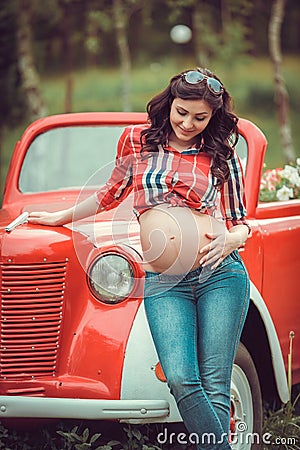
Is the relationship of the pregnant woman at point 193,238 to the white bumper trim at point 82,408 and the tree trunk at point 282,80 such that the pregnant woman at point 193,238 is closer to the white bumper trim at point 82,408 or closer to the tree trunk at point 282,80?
the white bumper trim at point 82,408

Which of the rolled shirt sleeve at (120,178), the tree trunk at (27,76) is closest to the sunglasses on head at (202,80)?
the rolled shirt sleeve at (120,178)

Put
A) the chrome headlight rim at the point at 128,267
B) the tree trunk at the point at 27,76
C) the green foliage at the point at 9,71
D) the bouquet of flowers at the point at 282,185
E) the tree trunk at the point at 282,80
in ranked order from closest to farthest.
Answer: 1. the chrome headlight rim at the point at 128,267
2. the bouquet of flowers at the point at 282,185
3. the tree trunk at the point at 282,80
4. the tree trunk at the point at 27,76
5. the green foliage at the point at 9,71

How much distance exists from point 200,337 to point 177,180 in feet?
1.88

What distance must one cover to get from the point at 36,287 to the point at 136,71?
19.9m

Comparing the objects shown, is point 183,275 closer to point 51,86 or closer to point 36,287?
point 36,287

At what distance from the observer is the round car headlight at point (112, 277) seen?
3459 millimetres

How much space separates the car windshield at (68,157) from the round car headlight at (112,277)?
57.6 inches

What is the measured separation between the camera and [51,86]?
72.6 feet

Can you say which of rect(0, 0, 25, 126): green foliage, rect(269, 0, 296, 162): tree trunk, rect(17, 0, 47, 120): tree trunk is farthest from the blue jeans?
rect(0, 0, 25, 126): green foliage

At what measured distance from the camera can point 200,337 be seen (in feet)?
10.2

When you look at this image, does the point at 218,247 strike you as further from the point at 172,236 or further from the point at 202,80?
the point at 202,80

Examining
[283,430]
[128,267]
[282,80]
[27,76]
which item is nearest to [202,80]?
[128,267]

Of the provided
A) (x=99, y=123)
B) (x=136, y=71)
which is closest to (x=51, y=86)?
(x=136, y=71)

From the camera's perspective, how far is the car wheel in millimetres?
3660
